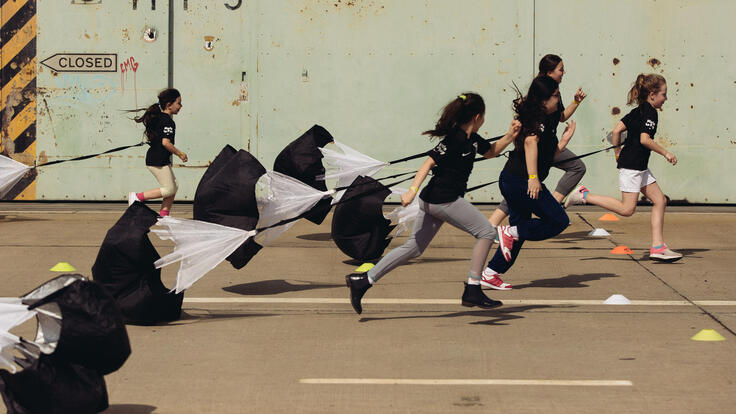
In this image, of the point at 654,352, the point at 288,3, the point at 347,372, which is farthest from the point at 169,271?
the point at 288,3

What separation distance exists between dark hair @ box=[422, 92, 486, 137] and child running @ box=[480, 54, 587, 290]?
114 cm

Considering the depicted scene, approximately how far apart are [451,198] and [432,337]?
3.59 feet

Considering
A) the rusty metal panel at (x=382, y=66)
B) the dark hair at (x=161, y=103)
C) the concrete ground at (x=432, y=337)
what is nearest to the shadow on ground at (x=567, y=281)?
the concrete ground at (x=432, y=337)

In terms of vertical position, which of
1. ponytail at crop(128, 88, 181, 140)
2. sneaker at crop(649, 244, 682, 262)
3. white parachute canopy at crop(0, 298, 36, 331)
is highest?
ponytail at crop(128, 88, 181, 140)

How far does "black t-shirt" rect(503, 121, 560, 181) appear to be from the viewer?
7887 mm

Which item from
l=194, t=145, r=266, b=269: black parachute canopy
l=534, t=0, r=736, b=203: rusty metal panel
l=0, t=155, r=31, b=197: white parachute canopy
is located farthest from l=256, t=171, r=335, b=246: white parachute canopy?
l=534, t=0, r=736, b=203: rusty metal panel

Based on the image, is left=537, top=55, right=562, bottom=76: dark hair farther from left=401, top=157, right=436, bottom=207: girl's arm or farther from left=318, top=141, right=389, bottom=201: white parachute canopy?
left=401, top=157, right=436, bottom=207: girl's arm

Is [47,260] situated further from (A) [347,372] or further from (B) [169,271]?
(A) [347,372]

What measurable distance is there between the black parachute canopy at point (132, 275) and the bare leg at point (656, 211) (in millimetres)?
4422

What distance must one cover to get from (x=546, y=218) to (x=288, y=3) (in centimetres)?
589

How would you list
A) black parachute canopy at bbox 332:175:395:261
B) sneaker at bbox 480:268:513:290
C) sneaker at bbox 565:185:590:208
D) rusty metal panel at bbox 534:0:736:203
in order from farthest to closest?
rusty metal panel at bbox 534:0:736:203, sneaker at bbox 565:185:590:208, black parachute canopy at bbox 332:175:395:261, sneaker at bbox 480:268:513:290

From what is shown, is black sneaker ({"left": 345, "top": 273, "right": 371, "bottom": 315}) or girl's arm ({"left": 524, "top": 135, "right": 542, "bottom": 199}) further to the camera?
girl's arm ({"left": 524, "top": 135, "right": 542, "bottom": 199})

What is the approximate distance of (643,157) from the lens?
9352mm

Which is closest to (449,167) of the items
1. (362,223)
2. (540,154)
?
(540,154)
